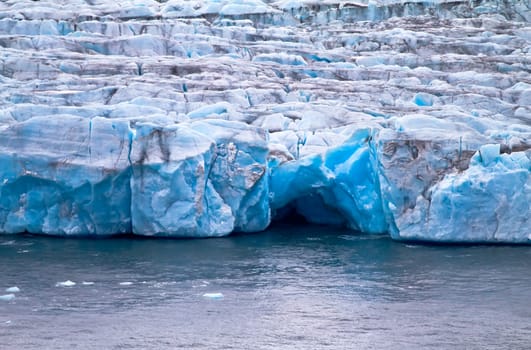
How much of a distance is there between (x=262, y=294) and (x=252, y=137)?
158 inches

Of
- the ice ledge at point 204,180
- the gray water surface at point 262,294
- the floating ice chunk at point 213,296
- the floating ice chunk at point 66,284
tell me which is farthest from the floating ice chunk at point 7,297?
the ice ledge at point 204,180

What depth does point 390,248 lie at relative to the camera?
1350 centimetres

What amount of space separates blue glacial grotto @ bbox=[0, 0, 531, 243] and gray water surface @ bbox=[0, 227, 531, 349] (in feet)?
1.53

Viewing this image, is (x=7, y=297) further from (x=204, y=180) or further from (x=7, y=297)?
(x=204, y=180)

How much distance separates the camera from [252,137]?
46.5 ft

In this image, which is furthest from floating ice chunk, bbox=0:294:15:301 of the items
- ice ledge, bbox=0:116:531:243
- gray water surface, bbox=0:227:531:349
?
ice ledge, bbox=0:116:531:243

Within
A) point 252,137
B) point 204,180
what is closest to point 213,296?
point 204,180

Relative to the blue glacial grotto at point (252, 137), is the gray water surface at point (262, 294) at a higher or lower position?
lower

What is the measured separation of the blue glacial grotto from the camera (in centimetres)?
1343

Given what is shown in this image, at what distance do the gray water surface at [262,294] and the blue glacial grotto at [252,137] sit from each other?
0.47m

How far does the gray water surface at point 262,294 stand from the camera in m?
9.05

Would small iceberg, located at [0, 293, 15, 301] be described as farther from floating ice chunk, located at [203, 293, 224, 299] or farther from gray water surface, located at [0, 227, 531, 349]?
floating ice chunk, located at [203, 293, 224, 299]

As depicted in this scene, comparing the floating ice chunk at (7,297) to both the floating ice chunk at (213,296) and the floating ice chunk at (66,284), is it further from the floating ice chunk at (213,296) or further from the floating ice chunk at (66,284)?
the floating ice chunk at (213,296)

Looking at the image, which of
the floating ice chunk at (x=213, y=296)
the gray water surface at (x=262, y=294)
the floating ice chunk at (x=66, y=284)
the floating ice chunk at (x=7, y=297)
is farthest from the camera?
the floating ice chunk at (x=66, y=284)
